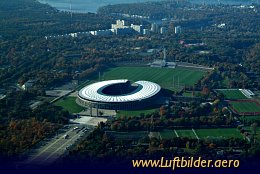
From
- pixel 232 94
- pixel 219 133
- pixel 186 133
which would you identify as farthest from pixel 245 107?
pixel 186 133

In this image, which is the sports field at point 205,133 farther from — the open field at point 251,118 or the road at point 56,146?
the road at point 56,146

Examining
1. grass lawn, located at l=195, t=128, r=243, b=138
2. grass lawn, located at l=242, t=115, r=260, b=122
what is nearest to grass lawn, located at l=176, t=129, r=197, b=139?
grass lawn, located at l=195, t=128, r=243, b=138

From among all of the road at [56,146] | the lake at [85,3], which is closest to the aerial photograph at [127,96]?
the road at [56,146]

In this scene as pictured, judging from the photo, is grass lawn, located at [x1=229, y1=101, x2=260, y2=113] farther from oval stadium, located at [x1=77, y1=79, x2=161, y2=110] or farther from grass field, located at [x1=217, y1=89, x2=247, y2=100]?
oval stadium, located at [x1=77, y1=79, x2=161, y2=110]

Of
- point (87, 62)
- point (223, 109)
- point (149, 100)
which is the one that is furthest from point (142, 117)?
point (87, 62)

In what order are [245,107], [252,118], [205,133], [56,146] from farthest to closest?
[245,107] < [252,118] < [205,133] < [56,146]

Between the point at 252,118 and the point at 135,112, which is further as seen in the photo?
the point at 135,112

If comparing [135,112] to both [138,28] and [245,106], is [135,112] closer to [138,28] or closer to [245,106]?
[245,106]

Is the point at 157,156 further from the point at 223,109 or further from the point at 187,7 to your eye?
the point at 187,7
